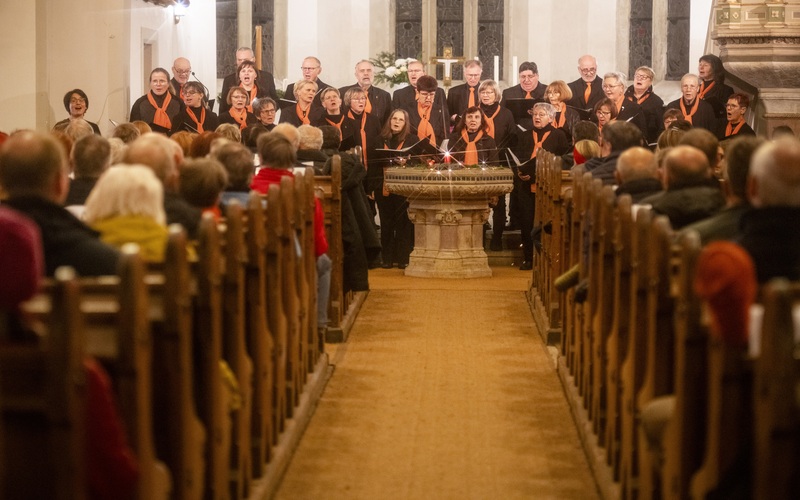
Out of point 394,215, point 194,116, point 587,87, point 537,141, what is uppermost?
point 587,87

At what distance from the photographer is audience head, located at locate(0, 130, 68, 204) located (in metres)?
3.43

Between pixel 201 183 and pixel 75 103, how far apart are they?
6.53 m

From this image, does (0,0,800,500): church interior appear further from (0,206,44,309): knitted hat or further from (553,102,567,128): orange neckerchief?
(553,102,567,128): orange neckerchief

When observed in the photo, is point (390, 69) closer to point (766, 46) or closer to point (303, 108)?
point (303, 108)

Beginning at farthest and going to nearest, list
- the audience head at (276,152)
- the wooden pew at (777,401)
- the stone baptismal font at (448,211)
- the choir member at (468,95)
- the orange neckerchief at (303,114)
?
1. the choir member at (468,95)
2. the orange neckerchief at (303,114)
3. the stone baptismal font at (448,211)
4. the audience head at (276,152)
5. the wooden pew at (777,401)

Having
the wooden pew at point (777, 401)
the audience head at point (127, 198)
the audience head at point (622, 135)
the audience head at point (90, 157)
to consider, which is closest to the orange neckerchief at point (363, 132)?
the audience head at point (622, 135)

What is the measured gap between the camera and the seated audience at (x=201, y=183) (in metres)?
4.88

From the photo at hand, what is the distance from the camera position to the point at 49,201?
11.5 feet

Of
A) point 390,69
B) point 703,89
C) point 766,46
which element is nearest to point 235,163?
point 766,46

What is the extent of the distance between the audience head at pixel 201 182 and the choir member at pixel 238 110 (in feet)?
21.7

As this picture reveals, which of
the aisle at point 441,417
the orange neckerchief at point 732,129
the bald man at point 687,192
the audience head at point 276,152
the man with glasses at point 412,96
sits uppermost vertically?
the man with glasses at point 412,96

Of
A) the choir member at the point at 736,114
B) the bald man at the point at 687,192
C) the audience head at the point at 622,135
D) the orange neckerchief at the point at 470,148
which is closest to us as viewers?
the bald man at the point at 687,192

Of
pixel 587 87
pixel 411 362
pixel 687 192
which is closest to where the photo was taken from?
pixel 687 192

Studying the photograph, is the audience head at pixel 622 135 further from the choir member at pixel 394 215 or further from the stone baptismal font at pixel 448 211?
the choir member at pixel 394 215
